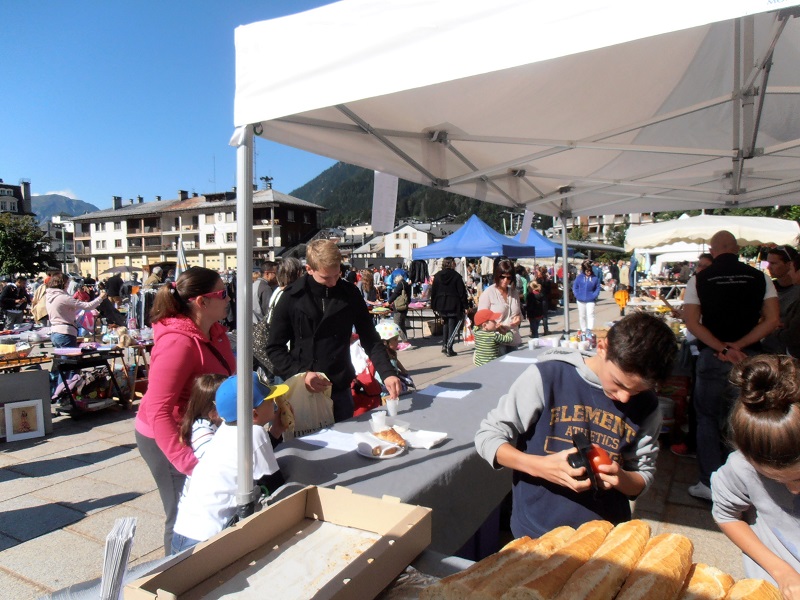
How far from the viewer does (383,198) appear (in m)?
3.45

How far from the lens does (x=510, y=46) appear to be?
4.37 feet

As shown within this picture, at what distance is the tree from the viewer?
43.8m

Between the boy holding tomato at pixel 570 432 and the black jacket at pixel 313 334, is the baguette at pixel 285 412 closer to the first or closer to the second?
the black jacket at pixel 313 334

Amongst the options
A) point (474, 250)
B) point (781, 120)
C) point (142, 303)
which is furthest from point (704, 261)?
point (142, 303)

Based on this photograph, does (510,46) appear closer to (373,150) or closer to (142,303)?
(373,150)

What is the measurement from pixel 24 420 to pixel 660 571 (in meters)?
6.67

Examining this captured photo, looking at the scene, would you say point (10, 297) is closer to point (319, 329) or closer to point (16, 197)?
point (319, 329)

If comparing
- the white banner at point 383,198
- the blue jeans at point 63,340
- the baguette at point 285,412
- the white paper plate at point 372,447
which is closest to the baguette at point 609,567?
the white paper plate at point 372,447

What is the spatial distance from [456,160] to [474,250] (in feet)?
30.4

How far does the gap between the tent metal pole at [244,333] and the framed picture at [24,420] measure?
5.26 metres

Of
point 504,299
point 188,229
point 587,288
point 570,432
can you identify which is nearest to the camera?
point 570,432

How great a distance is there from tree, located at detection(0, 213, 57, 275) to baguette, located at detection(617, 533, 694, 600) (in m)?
51.6

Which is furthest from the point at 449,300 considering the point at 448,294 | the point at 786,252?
the point at 786,252

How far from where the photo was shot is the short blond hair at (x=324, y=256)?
10.1 feet
